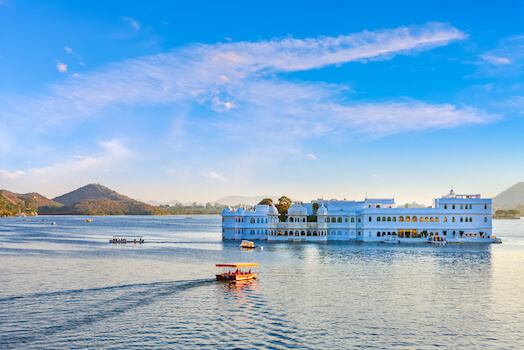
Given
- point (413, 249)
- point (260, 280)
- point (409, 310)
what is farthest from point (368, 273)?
point (413, 249)

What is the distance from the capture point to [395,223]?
119938mm

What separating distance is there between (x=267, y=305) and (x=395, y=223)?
273 ft

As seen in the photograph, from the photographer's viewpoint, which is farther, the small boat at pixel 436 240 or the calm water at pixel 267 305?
the small boat at pixel 436 240

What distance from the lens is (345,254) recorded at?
291 feet

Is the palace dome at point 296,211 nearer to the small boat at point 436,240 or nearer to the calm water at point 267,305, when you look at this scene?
the small boat at point 436,240

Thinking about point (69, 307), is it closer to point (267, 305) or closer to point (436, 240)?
point (267, 305)

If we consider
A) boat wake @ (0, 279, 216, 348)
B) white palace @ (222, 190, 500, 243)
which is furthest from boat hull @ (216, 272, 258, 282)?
white palace @ (222, 190, 500, 243)

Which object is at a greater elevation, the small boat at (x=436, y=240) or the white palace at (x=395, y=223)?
the white palace at (x=395, y=223)

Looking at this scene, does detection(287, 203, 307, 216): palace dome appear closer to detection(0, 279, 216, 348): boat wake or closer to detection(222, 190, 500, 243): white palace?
detection(222, 190, 500, 243): white palace

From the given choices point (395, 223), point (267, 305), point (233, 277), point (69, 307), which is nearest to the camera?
point (69, 307)

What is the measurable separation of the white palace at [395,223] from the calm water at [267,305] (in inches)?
1643

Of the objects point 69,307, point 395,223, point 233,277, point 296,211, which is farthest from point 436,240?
point 69,307

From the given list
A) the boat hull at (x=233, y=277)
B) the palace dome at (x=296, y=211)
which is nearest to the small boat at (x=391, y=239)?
the palace dome at (x=296, y=211)

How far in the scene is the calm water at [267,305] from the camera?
3425cm
